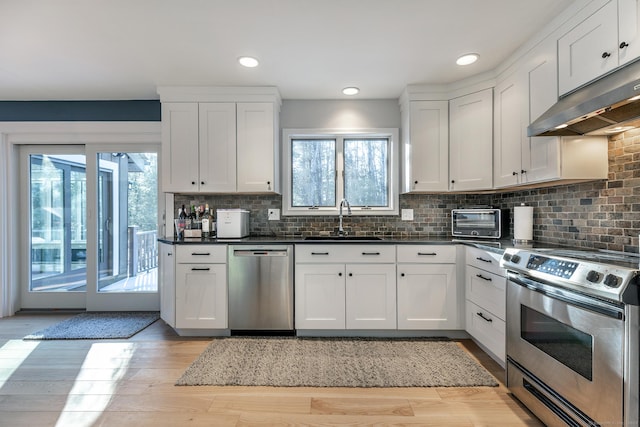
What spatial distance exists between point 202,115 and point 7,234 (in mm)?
2667

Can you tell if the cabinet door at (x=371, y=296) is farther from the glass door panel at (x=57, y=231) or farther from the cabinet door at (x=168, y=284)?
the glass door panel at (x=57, y=231)

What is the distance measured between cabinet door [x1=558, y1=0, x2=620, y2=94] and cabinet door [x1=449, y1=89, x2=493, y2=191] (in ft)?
2.61

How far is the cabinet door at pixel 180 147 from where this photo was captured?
312 cm

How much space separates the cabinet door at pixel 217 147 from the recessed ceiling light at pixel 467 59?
2.08 m

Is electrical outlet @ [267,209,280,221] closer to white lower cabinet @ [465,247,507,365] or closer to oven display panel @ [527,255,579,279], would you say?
white lower cabinet @ [465,247,507,365]

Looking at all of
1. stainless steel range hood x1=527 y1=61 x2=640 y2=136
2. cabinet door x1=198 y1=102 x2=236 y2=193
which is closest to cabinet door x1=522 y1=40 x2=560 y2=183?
stainless steel range hood x1=527 y1=61 x2=640 y2=136

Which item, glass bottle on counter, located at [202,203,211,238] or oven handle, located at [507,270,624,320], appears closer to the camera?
oven handle, located at [507,270,624,320]

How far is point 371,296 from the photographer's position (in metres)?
2.82

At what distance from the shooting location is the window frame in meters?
3.42

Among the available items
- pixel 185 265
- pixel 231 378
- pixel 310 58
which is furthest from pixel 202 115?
pixel 231 378

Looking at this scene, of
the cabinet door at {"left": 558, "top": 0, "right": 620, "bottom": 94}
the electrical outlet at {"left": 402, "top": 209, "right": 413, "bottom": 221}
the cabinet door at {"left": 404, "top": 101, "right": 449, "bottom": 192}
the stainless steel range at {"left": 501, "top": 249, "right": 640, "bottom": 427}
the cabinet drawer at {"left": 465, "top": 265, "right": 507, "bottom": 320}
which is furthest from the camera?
the electrical outlet at {"left": 402, "top": 209, "right": 413, "bottom": 221}

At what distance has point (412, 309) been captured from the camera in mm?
2811

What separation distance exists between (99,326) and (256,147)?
2.35 meters

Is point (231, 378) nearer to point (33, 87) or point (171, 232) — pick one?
point (171, 232)
